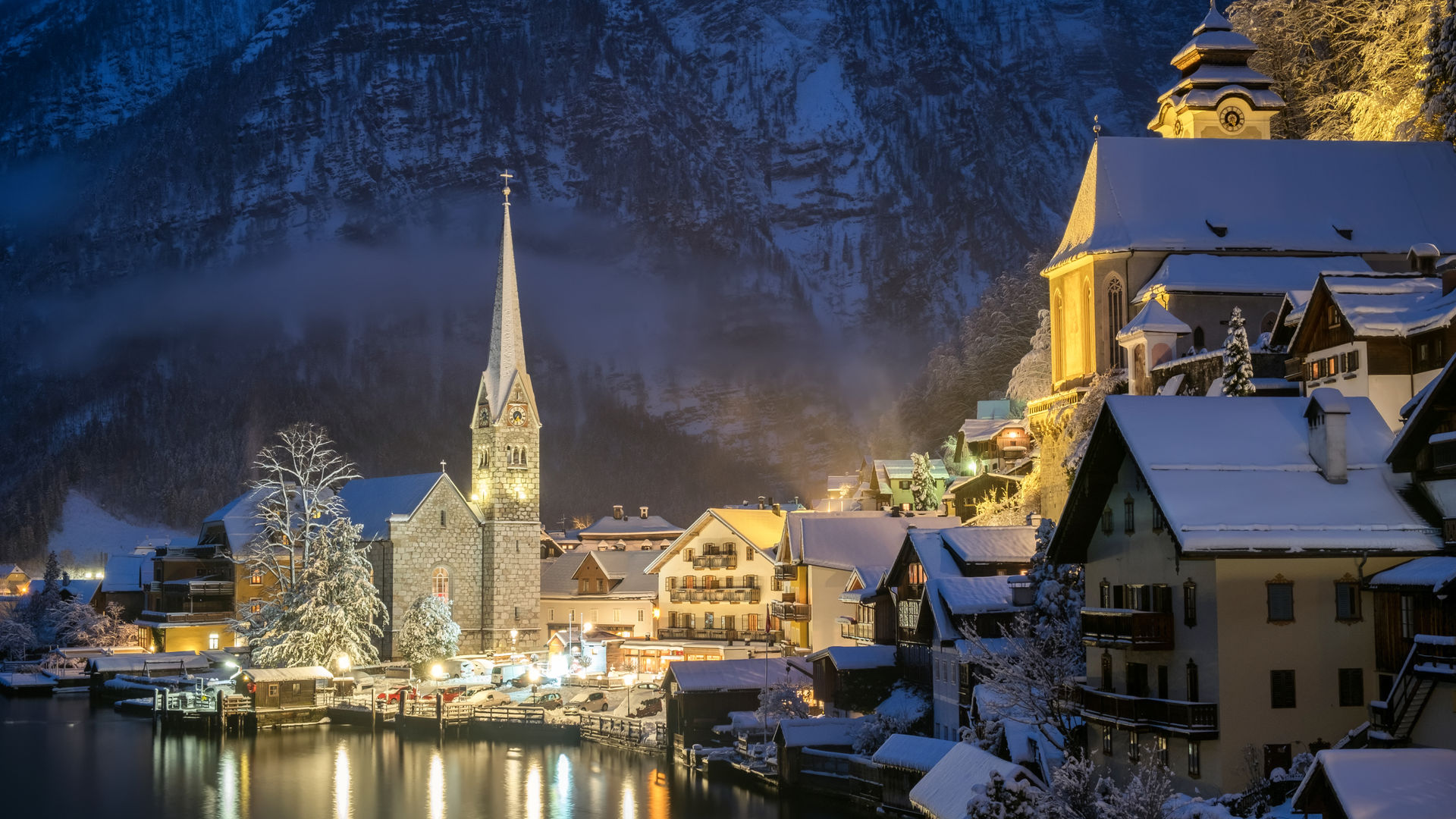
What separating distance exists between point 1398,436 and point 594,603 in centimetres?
6855

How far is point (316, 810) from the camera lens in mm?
46625

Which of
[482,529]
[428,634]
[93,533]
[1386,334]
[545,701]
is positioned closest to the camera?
[1386,334]

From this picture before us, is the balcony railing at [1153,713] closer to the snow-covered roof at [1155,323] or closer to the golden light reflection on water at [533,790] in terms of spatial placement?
the snow-covered roof at [1155,323]

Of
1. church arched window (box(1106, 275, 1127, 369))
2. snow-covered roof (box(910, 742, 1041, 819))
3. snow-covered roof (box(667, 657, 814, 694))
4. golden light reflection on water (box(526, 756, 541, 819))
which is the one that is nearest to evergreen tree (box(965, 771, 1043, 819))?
snow-covered roof (box(910, 742, 1041, 819))

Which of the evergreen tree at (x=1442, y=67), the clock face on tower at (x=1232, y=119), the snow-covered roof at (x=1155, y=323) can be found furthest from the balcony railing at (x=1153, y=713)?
the clock face on tower at (x=1232, y=119)

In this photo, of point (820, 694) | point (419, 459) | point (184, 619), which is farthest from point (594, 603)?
point (419, 459)

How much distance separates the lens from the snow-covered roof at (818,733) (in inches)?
1781

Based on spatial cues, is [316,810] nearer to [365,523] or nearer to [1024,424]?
[1024,424]

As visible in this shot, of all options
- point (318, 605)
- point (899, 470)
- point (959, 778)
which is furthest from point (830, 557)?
point (318, 605)

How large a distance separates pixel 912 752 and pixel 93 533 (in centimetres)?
17784

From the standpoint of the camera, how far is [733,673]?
178ft

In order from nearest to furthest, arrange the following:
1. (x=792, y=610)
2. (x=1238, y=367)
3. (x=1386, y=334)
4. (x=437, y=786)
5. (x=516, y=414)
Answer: (x=1386, y=334)
(x=1238, y=367)
(x=437, y=786)
(x=792, y=610)
(x=516, y=414)

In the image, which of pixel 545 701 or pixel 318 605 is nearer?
pixel 545 701

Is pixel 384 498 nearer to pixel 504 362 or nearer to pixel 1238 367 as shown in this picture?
pixel 504 362
